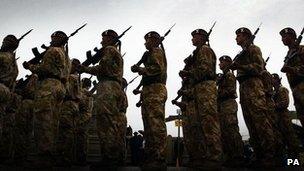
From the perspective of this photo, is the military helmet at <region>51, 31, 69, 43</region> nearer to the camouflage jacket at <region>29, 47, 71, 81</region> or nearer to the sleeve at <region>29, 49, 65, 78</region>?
the camouflage jacket at <region>29, 47, 71, 81</region>

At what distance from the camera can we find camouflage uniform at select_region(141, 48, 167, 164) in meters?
6.34

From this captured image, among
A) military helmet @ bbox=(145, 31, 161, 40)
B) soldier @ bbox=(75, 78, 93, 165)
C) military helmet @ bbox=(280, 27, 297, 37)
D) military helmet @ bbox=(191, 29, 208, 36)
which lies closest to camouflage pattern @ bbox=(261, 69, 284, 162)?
military helmet @ bbox=(280, 27, 297, 37)

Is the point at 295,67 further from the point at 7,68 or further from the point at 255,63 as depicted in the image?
the point at 7,68

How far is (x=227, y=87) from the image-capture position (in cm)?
901

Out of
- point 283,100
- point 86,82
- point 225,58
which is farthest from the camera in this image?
point 86,82

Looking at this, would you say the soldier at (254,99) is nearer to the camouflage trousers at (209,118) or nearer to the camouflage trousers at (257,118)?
the camouflage trousers at (257,118)

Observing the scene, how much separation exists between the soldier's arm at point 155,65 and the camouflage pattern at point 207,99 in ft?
2.16

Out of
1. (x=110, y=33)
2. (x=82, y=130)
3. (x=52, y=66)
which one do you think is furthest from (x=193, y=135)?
(x=52, y=66)

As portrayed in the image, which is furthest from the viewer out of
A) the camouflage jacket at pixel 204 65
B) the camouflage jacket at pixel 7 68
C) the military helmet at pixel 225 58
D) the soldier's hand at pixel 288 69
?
the military helmet at pixel 225 58

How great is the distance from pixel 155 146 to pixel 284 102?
5.83m

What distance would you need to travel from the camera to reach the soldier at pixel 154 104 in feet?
20.7

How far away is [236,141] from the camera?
28.3ft

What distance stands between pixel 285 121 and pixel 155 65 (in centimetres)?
533

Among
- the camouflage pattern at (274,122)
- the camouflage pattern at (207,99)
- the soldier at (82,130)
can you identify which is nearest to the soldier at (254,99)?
the camouflage pattern at (274,122)
